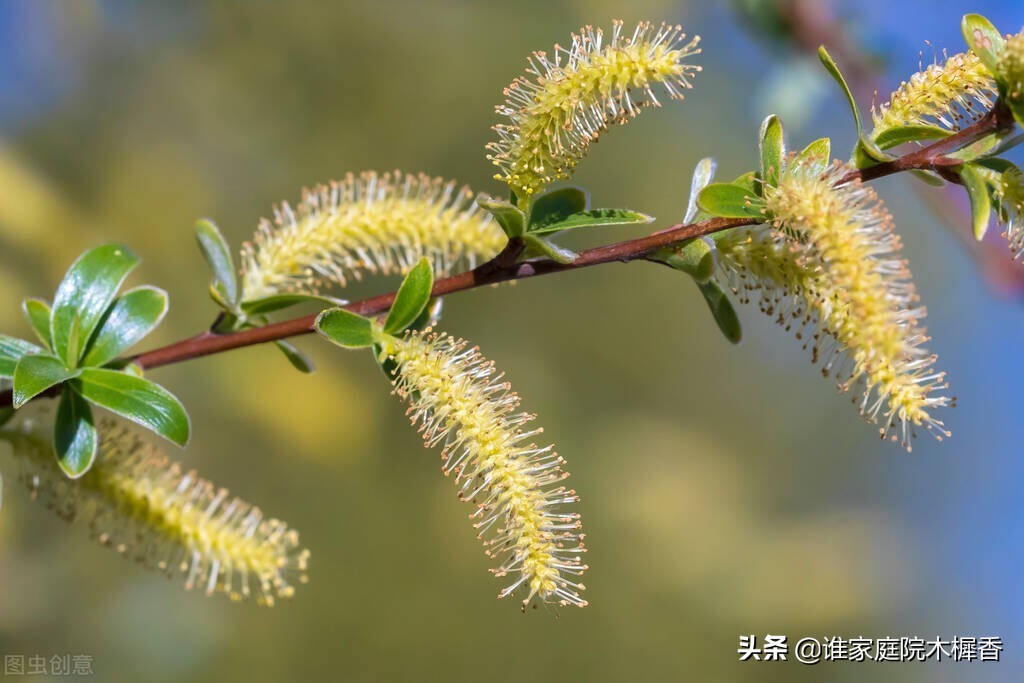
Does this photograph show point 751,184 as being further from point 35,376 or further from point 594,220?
point 35,376

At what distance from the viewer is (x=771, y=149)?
0.49 m

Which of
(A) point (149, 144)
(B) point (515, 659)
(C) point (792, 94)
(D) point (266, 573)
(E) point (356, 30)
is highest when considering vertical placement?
(E) point (356, 30)

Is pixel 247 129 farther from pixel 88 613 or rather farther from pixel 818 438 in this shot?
pixel 818 438

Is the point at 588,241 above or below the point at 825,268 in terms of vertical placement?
above

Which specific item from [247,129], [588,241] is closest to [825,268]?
[588,241]

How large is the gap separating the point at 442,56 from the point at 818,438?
1485mm

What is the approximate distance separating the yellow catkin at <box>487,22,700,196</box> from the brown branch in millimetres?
48

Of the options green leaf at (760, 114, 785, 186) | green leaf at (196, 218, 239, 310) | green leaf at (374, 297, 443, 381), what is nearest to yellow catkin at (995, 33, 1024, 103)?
green leaf at (760, 114, 785, 186)

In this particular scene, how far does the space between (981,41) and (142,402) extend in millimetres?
493

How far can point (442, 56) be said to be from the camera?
2.36 metres

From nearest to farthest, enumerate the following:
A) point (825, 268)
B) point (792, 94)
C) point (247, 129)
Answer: point (825, 268) → point (792, 94) → point (247, 129)

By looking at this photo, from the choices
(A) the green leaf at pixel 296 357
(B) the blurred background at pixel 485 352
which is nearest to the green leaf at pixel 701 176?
(A) the green leaf at pixel 296 357

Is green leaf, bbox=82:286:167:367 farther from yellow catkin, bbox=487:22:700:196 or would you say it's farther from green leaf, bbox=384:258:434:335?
yellow catkin, bbox=487:22:700:196

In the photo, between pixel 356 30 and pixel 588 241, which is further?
pixel 356 30
